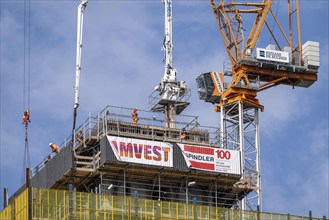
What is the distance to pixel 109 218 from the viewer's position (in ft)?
647

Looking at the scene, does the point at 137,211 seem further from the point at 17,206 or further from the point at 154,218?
the point at 17,206

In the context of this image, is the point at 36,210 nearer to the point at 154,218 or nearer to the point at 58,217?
the point at 58,217

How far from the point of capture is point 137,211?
653 ft

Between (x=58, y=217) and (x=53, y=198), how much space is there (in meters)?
2.47

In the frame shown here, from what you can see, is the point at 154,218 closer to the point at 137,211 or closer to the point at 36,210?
the point at 137,211

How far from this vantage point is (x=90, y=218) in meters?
196

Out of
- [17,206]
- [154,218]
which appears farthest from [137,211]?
[17,206]

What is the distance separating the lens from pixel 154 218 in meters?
200

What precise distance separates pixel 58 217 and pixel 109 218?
6792 millimetres

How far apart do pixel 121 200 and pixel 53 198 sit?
30.8 ft

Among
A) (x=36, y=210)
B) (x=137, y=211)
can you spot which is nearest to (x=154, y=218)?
(x=137, y=211)

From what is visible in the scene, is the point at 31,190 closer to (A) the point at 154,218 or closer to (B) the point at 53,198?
(B) the point at 53,198

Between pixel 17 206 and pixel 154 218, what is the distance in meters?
17.1

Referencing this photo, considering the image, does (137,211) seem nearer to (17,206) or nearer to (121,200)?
(121,200)
